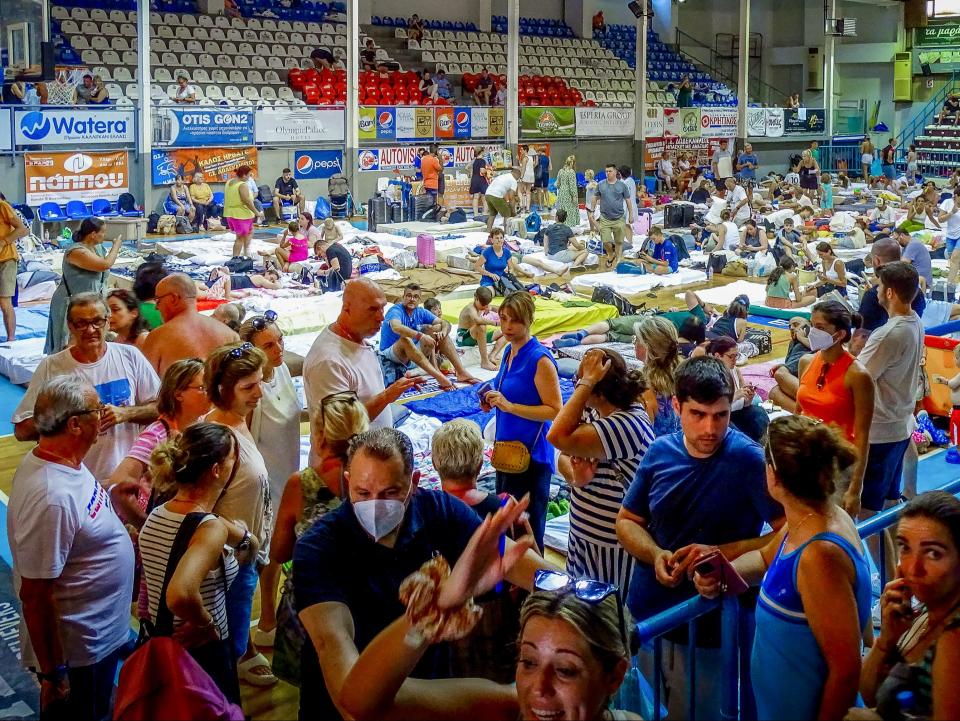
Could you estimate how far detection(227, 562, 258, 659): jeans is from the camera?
3.47m

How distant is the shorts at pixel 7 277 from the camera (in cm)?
944

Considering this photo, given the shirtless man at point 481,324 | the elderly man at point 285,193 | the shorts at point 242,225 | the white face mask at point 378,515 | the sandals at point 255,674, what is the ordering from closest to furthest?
the white face mask at point 378,515 → the sandals at point 255,674 → the shirtless man at point 481,324 → the shorts at point 242,225 → the elderly man at point 285,193

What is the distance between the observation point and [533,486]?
496 centimetres

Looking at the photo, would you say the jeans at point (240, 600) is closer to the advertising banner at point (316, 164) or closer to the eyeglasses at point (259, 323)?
the eyeglasses at point (259, 323)

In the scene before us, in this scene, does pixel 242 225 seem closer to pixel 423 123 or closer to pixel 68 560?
pixel 423 123

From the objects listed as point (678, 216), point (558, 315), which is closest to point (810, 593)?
Answer: point (558, 315)

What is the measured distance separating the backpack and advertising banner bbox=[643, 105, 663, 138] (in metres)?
26.5

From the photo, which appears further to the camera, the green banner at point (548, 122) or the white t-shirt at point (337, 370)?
the green banner at point (548, 122)

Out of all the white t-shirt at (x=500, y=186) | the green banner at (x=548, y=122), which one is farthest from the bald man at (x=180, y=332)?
the green banner at (x=548, y=122)

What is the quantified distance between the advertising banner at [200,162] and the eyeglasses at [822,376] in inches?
619

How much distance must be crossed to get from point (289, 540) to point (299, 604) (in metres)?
1.24

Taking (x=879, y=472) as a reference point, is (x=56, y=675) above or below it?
below

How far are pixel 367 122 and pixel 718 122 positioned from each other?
1144cm

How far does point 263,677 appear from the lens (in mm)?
4211
